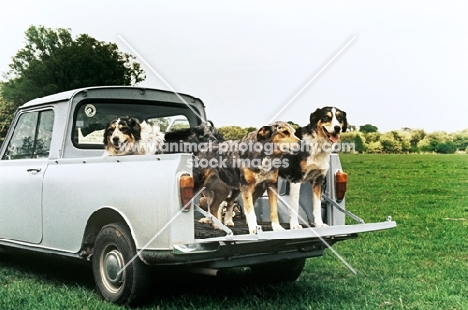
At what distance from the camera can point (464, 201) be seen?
15.7 meters

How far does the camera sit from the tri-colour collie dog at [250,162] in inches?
199

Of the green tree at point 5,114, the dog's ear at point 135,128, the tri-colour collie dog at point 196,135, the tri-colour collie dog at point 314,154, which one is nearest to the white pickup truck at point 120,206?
the tri-colour collie dog at point 314,154

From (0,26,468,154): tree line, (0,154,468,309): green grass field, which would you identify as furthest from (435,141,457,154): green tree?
(0,26,468,154): tree line

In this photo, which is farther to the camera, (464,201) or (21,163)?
(464,201)

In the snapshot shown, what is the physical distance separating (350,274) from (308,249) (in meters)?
1.66

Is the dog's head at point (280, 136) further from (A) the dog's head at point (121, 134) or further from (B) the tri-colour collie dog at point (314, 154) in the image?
(A) the dog's head at point (121, 134)

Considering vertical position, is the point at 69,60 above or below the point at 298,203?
above

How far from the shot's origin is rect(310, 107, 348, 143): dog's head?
5.27 metres

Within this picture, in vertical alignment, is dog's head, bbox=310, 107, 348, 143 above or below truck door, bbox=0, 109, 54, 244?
above

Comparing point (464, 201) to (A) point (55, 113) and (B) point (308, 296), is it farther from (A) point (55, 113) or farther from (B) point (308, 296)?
(A) point (55, 113)

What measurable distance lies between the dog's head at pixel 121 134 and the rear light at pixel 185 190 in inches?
53.0

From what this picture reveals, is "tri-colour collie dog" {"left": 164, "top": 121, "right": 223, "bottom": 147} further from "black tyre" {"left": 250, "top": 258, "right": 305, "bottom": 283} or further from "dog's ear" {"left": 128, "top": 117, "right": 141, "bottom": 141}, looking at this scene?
"black tyre" {"left": 250, "top": 258, "right": 305, "bottom": 283}

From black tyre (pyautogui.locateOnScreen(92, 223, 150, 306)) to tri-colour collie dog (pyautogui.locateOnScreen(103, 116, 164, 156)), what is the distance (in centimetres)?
88

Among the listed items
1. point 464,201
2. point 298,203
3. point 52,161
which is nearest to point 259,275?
point 298,203
